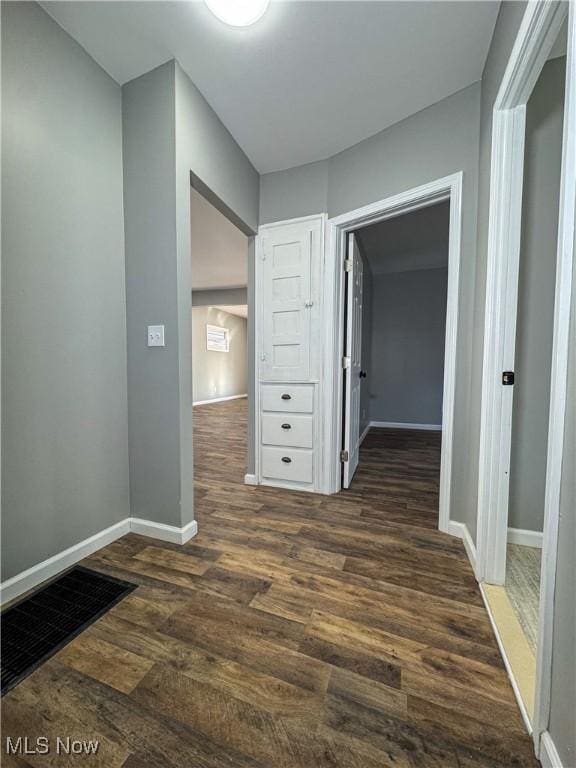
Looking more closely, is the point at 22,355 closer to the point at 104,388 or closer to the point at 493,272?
the point at 104,388

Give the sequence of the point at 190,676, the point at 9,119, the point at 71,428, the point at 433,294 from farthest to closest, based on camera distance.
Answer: the point at 433,294 < the point at 71,428 < the point at 9,119 < the point at 190,676

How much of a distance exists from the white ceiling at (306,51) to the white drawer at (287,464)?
231 cm

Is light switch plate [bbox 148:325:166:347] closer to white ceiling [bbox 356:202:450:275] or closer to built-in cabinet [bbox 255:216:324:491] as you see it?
built-in cabinet [bbox 255:216:324:491]

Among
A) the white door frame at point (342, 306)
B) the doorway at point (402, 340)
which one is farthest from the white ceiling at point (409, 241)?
the white door frame at point (342, 306)

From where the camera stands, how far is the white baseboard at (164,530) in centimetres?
168

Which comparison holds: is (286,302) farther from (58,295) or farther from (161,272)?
(58,295)

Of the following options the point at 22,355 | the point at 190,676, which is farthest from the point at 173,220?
the point at 190,676

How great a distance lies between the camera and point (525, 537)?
5.50 feet

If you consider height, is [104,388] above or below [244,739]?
above

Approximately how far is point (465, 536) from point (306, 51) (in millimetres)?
2684

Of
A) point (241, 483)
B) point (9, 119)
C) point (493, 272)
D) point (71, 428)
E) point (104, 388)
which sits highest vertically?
point (9, 119)

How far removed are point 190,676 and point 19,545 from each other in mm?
925

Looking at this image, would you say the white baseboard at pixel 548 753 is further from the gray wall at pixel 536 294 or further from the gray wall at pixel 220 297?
the gray wall at pixel 220 297

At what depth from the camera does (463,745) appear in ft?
2.54
